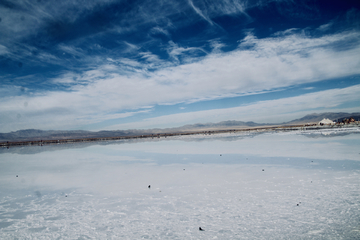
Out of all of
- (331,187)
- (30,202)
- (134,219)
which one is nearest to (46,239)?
(134,219)

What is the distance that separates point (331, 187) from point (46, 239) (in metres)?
8.41

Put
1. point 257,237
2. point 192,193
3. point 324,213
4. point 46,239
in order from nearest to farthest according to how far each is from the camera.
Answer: point 257,237, point 46,239, point 324,213, point 192,193

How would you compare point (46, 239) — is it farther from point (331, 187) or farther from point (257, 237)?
point (331, 187)

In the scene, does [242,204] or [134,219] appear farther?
[242,204]

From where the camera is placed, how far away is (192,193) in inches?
284

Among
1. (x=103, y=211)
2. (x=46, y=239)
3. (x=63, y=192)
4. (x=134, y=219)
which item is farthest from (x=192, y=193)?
(x=63, y=192)

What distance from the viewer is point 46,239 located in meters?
4.63

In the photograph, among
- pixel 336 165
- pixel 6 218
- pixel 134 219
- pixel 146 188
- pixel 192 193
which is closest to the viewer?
pixel 134 219

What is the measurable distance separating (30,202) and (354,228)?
377 inches

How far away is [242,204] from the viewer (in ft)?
19.3

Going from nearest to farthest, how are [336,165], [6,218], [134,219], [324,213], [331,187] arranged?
[324,213] → [134,219] → [6,218] → [331,187] → [336,165]

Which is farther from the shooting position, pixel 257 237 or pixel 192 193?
pixel 192 193

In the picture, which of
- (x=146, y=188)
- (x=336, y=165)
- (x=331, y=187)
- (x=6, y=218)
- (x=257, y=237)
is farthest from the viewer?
(x=336, y=165)

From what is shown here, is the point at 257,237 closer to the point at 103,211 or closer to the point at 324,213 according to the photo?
the point at 324,213
